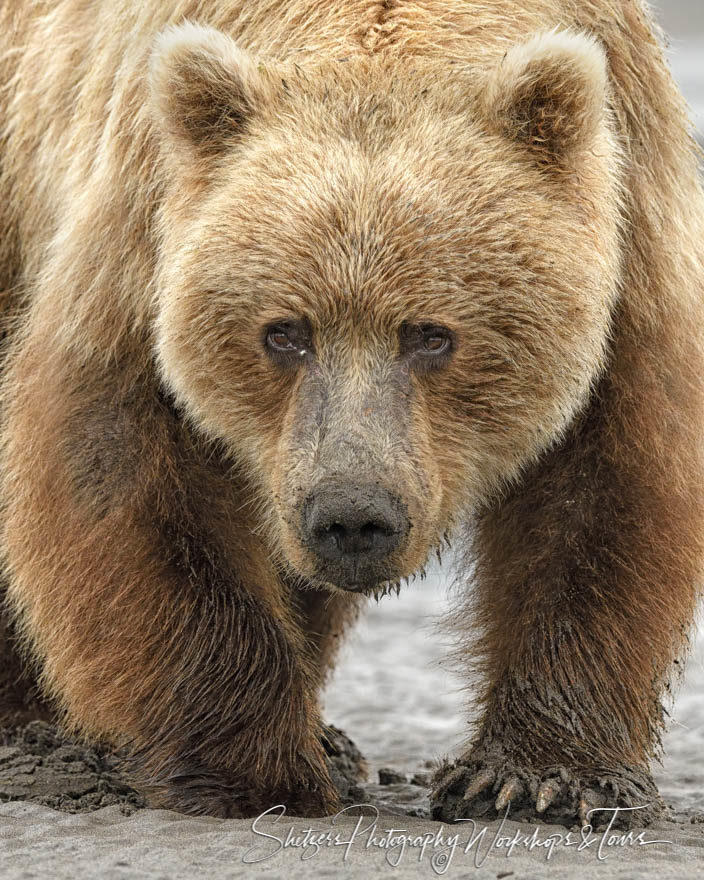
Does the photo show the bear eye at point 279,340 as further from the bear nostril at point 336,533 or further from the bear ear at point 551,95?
the bear ear at point 551,95

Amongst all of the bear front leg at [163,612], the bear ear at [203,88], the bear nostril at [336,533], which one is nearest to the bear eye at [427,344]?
the bear nostril at [336,533]

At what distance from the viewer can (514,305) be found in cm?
550

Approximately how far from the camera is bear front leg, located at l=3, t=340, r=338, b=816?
6043mm

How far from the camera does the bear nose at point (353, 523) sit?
17.0 feet

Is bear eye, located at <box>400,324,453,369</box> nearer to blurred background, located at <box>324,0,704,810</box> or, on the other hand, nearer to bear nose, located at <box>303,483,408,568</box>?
bear nose, located at <box>303,483,408,568</box>

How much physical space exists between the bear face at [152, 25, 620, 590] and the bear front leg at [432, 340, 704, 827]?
0.34 meters

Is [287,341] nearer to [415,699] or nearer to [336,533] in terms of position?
[336,533]

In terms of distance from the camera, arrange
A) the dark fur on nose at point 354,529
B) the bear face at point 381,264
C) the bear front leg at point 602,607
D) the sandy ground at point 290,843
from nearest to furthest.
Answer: the sandy ground at point 290,843, the dark fur on nose at point 354,529, the bear face at point 381,264, the bear front leg at point 602,607

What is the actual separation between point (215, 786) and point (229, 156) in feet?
7.62

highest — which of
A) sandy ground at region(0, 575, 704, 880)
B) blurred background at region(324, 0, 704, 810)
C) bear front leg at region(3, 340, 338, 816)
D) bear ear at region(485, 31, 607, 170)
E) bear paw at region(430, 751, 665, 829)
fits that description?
bear ear at region(485, 31, 607, 170)

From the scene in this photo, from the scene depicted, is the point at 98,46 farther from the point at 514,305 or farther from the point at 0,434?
the point at 514,305

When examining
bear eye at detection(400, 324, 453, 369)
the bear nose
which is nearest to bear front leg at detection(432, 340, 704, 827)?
bear eye at detection(400, 324, 453, 369)

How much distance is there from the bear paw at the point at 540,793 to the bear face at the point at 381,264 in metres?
0.90

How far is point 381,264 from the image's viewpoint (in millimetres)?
5355
